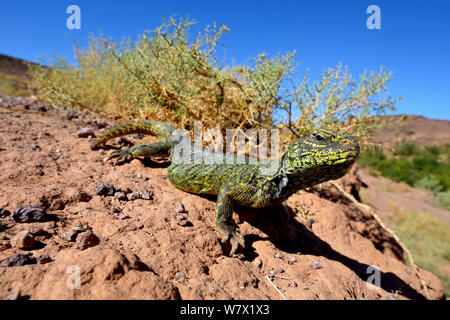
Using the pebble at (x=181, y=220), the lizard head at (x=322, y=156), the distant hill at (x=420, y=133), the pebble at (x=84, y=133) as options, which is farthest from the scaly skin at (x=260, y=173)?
the distant hill at (x=420, y=133)

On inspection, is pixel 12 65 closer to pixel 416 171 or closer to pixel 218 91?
pixel 218 91

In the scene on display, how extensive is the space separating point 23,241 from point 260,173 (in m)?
2.49

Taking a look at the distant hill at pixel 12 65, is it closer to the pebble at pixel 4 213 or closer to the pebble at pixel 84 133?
the pebble at pixel 84 133

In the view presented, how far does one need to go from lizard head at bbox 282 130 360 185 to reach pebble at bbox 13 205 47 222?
264 cm

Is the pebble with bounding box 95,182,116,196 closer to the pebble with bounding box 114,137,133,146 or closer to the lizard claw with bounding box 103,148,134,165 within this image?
the lizard claw with bounding box 103,148,134,165

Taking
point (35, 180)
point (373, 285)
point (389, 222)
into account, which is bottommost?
point (389, 222)

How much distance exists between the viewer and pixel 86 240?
6.56 ft

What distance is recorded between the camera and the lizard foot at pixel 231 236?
2.72 meters

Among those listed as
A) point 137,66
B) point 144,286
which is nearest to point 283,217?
point 144,286

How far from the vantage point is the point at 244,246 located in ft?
9.11

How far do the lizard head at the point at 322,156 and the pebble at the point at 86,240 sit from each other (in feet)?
7.27

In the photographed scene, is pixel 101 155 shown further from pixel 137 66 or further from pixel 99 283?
pixel 99 283

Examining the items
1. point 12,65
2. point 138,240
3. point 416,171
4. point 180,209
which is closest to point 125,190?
point 180,209
